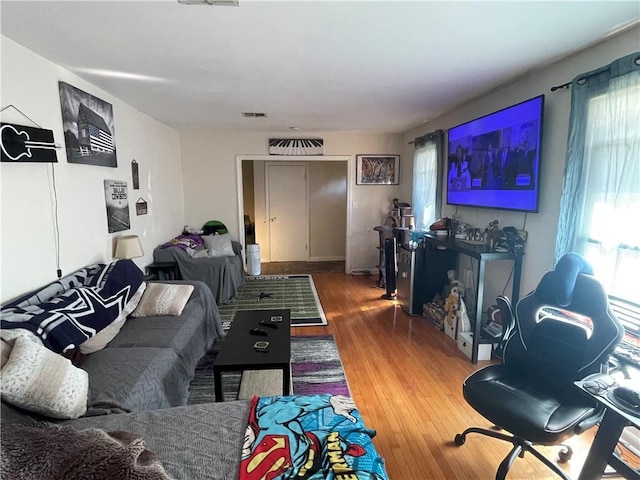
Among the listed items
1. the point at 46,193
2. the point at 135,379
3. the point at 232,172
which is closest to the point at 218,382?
the point at 135,379

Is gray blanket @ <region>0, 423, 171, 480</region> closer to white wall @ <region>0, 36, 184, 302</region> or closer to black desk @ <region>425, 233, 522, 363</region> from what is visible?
white wall @ <region>0, 36, 184, 302</region>

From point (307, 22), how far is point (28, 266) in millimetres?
2234

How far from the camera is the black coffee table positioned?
1880 millimetres

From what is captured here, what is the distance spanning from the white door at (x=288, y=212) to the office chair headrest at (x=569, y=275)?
5.17m

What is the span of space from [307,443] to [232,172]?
468 cm

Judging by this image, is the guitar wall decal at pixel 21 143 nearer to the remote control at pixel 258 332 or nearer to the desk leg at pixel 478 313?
the remote control at pixel 258 332

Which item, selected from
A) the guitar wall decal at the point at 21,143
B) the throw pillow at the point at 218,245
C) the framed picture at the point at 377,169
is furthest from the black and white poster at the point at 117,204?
the framed picture at the point at 377,169

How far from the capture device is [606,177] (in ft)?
6.28

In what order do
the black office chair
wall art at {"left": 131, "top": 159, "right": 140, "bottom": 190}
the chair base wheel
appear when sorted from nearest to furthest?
the black office chair, the chair base wheel, wall art at {"left": 131, "top": 159, "right": 140, "bottom": 190}

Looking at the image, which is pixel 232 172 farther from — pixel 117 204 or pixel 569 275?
pixel 569 275

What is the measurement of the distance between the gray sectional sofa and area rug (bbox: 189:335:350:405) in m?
0.14

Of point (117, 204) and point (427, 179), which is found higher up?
point (427, 179)

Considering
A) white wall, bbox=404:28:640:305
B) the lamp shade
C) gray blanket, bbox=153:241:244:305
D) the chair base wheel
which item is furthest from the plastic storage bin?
the chair base wheel

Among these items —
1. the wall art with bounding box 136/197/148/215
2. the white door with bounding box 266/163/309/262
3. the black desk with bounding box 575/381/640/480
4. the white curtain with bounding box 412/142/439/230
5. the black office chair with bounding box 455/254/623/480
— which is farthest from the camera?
the white door with bounding box 266/163/309/262
